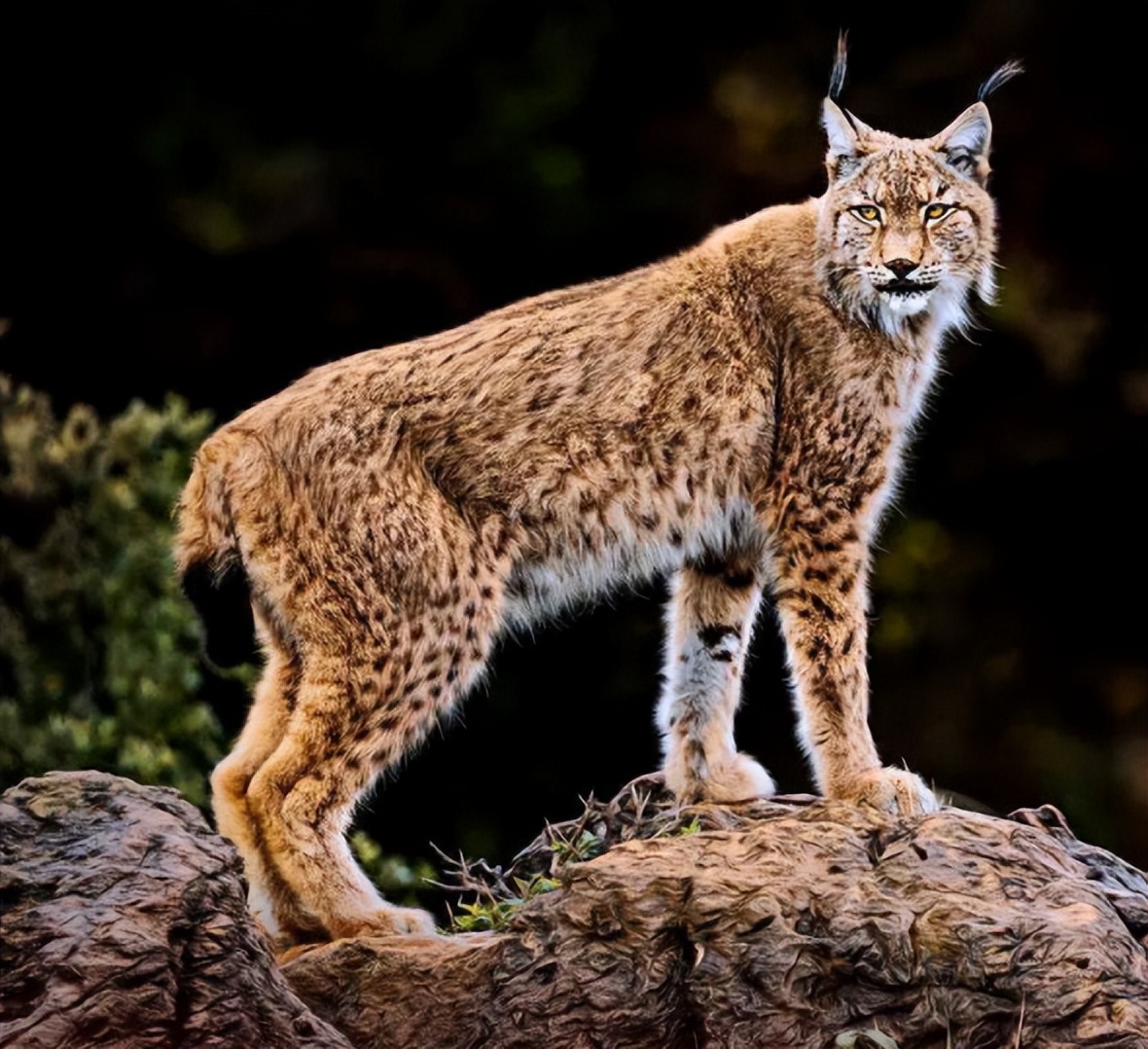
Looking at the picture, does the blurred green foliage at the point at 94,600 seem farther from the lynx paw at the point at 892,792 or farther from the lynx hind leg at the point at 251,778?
the lynx paw at the point at 892,792

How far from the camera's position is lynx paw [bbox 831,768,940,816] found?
18.4 ft

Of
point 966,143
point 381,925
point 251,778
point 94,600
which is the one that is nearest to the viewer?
point 381,925

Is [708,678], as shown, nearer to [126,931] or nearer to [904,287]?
[904,287]

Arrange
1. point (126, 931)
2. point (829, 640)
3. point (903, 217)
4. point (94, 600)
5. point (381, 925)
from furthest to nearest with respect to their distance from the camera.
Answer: point (94, 600)
point (903, 217)
point (829, 640)
point (381, 925)
point (126, 931)

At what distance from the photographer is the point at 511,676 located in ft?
35.4

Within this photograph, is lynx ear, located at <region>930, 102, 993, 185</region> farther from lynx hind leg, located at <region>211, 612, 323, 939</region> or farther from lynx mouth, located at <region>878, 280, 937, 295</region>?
lynx hind leg, located at <region>211, 612, 323, 939</region>

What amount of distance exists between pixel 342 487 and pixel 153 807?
4.90ft

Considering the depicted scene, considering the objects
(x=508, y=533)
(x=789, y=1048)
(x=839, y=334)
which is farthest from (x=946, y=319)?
(x=789, y=1048)

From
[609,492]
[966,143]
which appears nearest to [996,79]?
[966,143]

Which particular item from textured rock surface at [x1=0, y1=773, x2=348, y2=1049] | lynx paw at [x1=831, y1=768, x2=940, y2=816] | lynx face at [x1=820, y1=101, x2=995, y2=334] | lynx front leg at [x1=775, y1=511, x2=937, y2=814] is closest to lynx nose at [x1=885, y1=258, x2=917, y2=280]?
lynx face at [x1=820, y1=101, x2=995, y2=334]

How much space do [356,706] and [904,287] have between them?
1.80 metres

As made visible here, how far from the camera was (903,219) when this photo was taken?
617 centimetres

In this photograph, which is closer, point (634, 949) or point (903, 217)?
point (634, 949)

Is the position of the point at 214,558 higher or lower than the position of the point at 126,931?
higher
